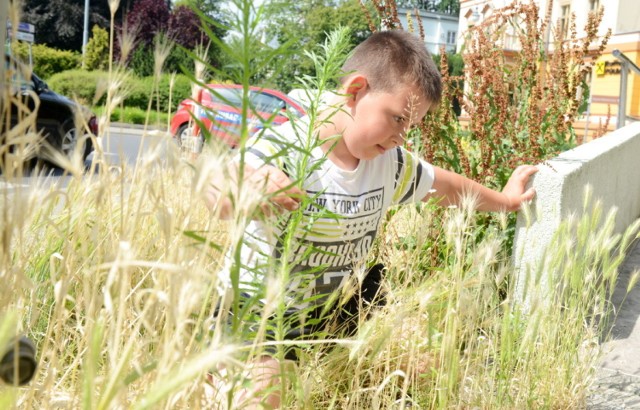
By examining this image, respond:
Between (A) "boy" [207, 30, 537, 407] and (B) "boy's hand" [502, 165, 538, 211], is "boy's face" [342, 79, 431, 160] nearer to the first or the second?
(A) "boy" [207, 30, 537, 407]

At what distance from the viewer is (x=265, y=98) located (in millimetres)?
12578

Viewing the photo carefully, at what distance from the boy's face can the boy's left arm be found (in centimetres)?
52

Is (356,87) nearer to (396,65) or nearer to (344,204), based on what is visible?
(396,65)

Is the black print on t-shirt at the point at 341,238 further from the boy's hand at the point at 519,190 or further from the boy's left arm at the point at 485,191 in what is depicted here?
the boy's hand at the point at 519,190

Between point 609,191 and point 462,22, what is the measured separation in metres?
32.2

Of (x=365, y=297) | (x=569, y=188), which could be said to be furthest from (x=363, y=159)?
(x=569, y=188)

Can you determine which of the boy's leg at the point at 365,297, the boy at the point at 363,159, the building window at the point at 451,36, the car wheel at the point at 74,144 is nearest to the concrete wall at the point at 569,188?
the boy at the point at 363,159

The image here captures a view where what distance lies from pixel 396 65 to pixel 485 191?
0.64 metres

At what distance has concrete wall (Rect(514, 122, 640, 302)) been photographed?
245 cm

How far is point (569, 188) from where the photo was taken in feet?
8.38

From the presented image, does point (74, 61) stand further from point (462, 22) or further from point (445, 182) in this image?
point (445, 182)

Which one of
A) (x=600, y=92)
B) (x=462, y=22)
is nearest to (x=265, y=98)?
(x=600, y=92)

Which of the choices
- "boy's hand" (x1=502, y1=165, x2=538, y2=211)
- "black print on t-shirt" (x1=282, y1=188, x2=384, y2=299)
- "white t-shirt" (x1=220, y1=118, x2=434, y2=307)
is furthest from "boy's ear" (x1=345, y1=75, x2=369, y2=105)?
"boy's hand" (x1=502, y1=165, x2=538, y2=211)

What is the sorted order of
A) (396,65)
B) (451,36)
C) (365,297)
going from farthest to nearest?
(451,36) < (365,297) < (396,65)
